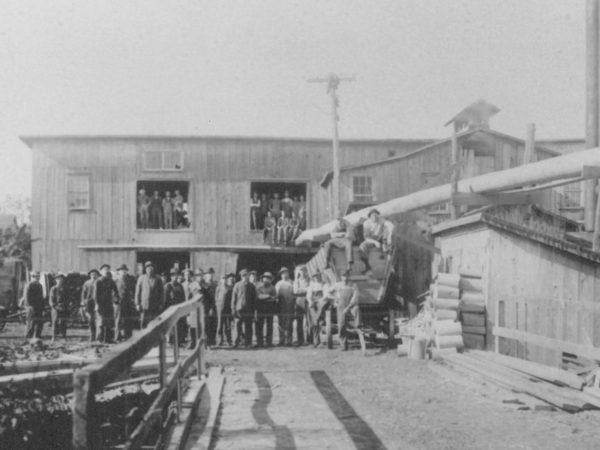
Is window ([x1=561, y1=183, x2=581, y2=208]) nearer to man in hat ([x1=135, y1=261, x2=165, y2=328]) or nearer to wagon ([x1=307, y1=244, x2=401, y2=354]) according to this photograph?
wagon ([x1=307, y1=244, x2=401, y2=354])

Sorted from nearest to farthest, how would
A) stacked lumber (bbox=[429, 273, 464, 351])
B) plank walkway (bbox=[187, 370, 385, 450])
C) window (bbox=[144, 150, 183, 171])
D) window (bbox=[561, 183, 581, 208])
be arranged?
1. plank walkway (bbox=[187, 370, 385, 450])
2. stacked lumber (bbox=[429, 273, 464, 351])
3. window (bbox=[561, 183, 581, 208])
4. window (bbox=[144, 150, 183, 171])

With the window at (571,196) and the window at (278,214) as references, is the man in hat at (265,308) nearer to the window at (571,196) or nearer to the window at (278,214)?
the window at (278,214)

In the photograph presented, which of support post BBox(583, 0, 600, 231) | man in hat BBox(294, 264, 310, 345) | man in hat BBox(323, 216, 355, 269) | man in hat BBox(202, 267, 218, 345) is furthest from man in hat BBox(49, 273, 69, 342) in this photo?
support post BBox(583, 0, 600, 231)

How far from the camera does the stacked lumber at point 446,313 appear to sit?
12438 millimetres

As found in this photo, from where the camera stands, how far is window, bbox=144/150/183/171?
2969 centimetres

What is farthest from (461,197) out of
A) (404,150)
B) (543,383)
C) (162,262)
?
(162,262)

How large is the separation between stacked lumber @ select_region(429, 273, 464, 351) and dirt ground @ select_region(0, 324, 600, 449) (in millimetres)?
468

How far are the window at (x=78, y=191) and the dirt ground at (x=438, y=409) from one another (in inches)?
727

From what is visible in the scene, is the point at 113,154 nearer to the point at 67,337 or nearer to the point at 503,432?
the point at 67,337

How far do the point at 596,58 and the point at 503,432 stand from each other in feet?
43.9

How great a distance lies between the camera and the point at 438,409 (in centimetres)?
825

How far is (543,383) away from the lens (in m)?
8.88

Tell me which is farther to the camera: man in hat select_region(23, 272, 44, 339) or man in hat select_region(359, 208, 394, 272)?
man in hat select_region(23, 272, 44, 339)

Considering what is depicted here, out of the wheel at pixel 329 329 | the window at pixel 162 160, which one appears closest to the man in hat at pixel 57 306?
the wheel at pixel 329 329
